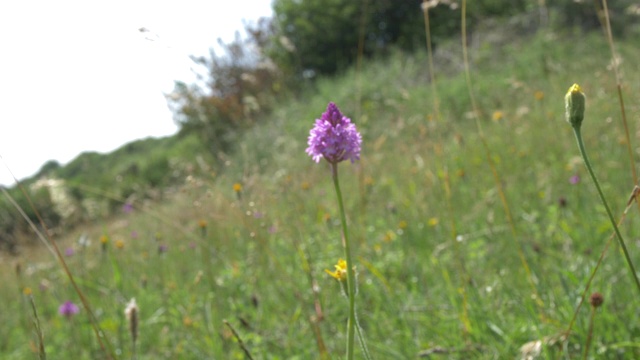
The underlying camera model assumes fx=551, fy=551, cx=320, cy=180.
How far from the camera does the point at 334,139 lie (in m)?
0.83

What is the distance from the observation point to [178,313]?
102 inches

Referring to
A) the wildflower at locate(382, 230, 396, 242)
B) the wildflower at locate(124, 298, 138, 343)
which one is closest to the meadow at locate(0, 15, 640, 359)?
the wildflower at locate(382, 230, 396, 242)

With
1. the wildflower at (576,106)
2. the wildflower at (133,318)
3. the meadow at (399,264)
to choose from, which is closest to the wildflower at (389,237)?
the meadow at (399,264)

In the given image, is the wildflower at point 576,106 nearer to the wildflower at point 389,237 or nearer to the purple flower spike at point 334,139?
the purple flower spike at point 334,139

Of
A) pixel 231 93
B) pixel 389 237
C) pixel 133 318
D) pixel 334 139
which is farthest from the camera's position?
pixel 231 93

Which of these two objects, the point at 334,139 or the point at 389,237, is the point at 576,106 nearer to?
the point at 334,139

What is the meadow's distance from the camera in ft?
5.21

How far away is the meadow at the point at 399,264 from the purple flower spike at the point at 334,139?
0.36 meters

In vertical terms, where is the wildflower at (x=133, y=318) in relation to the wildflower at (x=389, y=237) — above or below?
above

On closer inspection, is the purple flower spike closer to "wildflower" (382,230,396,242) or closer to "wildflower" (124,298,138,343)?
"wildflower" (124,298,138,343)

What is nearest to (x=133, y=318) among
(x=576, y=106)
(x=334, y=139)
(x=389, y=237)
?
(x=334, y=139)

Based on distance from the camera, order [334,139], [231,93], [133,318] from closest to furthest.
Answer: [334,139]
[133,318]
[231,93]

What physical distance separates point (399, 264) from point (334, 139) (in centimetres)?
171

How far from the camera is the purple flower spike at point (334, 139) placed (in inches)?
32.4
